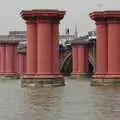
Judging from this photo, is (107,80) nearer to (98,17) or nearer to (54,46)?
(98,17)

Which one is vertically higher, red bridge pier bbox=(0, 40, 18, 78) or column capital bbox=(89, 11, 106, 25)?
column capital bbox=(89, 11, 106, 25)

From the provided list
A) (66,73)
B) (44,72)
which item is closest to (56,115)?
(44,72)

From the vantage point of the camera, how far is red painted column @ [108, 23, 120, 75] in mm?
56844

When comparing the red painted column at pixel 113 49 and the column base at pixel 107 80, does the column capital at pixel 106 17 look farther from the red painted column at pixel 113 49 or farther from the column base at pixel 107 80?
the column base at pixel 107 80

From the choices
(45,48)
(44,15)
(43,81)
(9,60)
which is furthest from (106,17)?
(9,60)

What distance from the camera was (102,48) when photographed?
58219 mm

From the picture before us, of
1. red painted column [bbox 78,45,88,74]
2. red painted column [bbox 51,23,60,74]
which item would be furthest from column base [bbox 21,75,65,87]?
red painted column [bbox 78,45,88,74]

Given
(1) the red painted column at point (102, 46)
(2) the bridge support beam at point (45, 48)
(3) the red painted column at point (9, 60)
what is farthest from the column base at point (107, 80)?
(3) the red painted column at point (9, 60)

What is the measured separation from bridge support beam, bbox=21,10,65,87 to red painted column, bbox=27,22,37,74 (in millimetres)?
157

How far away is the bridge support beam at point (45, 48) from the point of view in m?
53.4

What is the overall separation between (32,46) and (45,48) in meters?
1.60

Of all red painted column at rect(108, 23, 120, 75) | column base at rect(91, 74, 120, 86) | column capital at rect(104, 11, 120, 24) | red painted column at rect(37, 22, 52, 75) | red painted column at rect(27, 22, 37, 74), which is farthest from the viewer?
red painted column at rect(108, 23, 120, 75)

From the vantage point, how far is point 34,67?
5509 cm

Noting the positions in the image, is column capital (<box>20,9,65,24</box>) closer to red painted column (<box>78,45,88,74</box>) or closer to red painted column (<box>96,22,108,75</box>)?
red painted column (<box>96,22,108,75</box>)
